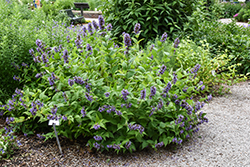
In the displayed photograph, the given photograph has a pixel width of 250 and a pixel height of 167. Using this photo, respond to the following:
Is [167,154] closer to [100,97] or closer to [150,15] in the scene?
[100,97]

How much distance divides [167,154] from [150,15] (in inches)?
124

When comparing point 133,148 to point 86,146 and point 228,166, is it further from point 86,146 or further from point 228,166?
point 228,166

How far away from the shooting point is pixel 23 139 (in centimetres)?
277

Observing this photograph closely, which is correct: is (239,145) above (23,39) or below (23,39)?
below

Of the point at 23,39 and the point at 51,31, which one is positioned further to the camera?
the point at 51,31

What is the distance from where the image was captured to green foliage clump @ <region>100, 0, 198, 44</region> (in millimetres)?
4770

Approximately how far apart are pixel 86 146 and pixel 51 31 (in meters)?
2.18

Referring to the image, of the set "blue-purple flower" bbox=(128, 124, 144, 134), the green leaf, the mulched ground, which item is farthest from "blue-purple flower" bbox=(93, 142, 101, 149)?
the green leaf

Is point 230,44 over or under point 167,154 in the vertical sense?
over

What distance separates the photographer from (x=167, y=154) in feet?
8.61

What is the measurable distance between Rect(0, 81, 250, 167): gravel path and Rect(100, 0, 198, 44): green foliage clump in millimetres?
2509

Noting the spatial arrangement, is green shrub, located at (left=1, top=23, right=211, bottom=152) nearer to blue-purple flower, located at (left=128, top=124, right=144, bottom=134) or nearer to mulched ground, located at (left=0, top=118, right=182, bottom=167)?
blue-purple flower, located at (left=128, top=124, right=144, bottom=134)

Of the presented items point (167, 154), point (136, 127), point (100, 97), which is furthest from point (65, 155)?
point (167, 154)

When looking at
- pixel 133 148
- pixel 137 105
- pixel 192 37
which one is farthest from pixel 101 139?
pixel 192 37
